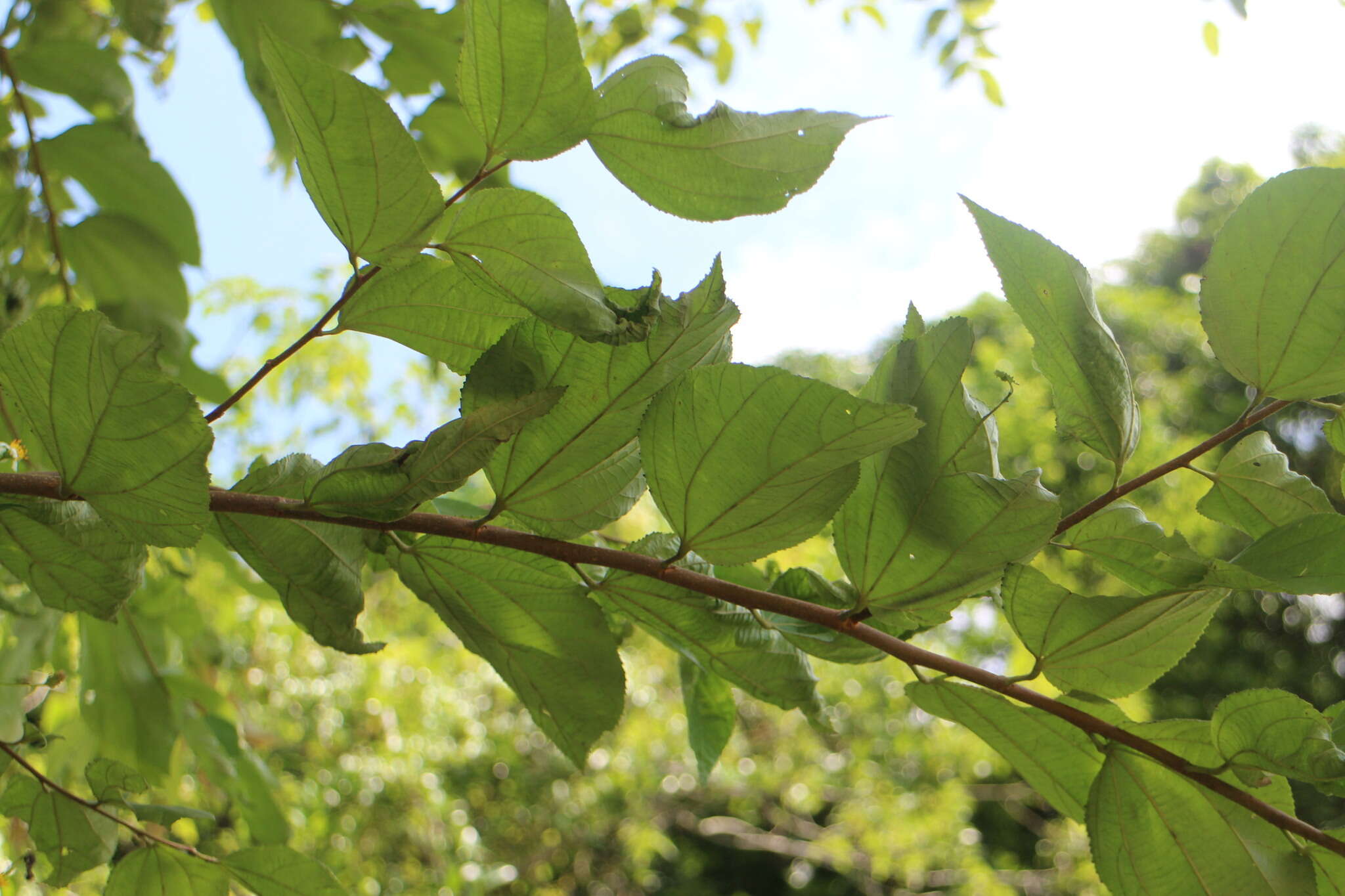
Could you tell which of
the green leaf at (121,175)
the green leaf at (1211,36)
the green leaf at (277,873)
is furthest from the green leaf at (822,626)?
the green leaf at (1211,36)

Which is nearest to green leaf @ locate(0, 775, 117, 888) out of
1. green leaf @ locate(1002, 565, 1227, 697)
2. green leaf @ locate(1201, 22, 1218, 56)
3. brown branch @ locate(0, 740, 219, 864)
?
brown branch @ locate(0, 740, 219, 864)

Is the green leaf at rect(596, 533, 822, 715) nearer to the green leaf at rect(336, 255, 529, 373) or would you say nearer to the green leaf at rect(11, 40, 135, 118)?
the green leaf at rect(336, 255, 529, 373)

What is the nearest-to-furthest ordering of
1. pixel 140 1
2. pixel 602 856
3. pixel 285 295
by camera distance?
1. pixel 140 1
2. pixel 285 295
3. pixel 602 856

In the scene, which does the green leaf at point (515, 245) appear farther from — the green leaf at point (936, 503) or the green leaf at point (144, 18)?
the green leaf at point (144, 18)

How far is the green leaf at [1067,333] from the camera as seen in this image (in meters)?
0.27

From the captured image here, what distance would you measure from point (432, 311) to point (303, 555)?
0.28 feet

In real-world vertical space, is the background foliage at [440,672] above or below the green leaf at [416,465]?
above

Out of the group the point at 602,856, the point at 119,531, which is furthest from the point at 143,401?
the point at 602,856

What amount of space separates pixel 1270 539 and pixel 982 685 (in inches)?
3.5

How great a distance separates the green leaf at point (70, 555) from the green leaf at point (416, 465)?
0.06 meters

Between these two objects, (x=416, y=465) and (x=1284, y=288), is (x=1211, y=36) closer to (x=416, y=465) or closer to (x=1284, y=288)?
(x=1284, y=288)

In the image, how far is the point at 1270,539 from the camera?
0.26 metres

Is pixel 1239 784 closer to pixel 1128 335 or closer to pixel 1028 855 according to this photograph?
pixel 1028 855

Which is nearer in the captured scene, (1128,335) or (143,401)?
(143,401)
